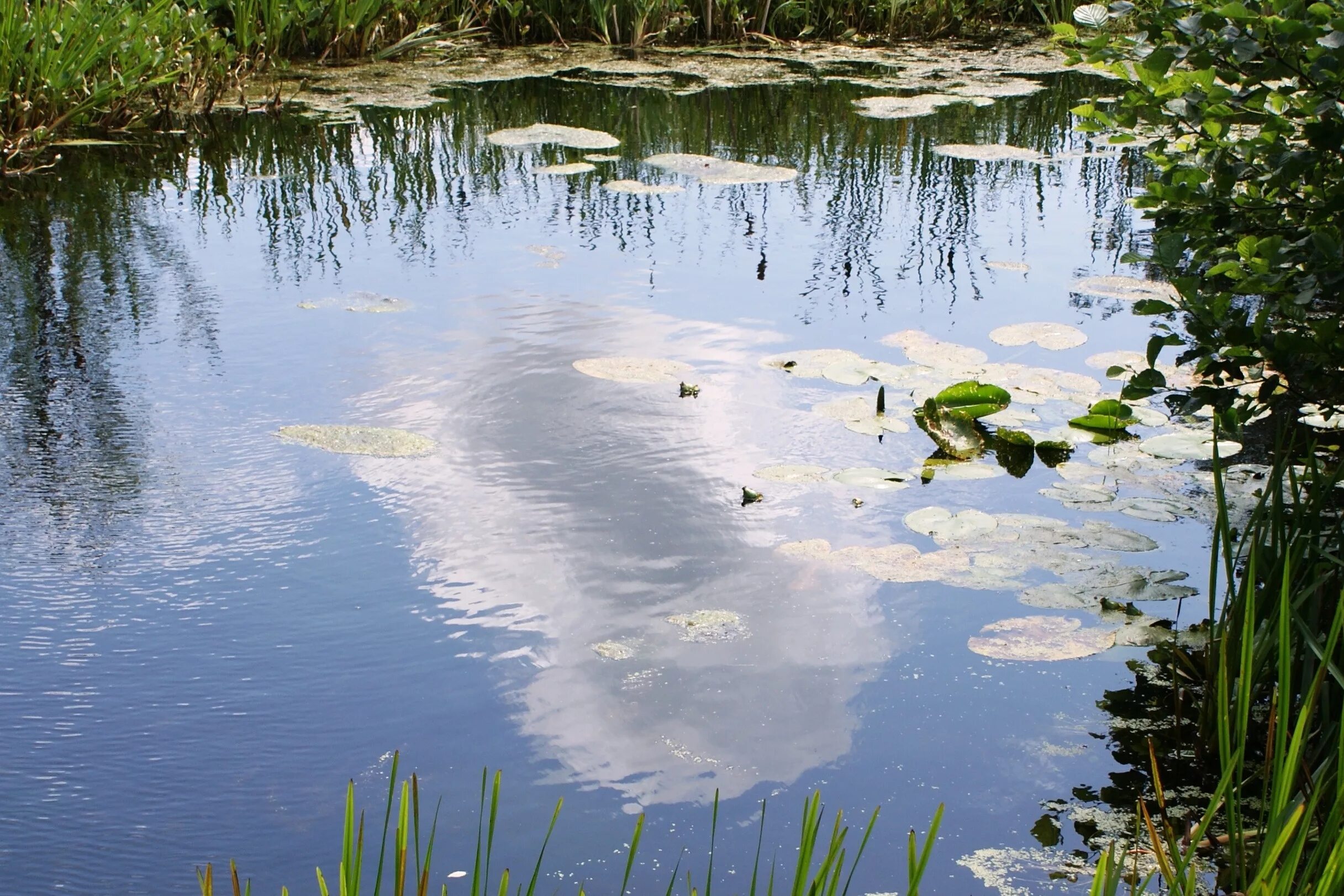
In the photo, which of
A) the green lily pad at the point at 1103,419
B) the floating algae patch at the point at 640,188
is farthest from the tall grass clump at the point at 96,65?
the green lily pad at the point at 1103,419

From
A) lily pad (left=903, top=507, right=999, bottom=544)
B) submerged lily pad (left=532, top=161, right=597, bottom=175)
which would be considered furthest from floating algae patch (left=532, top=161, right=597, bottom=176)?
lily pad (left=903, top=507, right=999, bottom=544)

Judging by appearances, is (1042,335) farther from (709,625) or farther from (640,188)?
(640,188)

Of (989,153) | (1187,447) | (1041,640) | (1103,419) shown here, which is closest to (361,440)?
(1041,640)

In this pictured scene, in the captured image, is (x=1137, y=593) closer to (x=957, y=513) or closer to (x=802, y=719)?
(x=957, y=513)

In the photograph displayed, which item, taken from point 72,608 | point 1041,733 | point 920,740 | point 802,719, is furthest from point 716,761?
point 72,608

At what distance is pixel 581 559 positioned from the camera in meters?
2.25

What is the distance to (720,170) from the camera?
5.04m

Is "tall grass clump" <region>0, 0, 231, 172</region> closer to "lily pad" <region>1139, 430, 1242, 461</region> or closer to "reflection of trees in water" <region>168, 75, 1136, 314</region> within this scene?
"reflection of trees in water" <region>168, 75, 1136, 314</region>

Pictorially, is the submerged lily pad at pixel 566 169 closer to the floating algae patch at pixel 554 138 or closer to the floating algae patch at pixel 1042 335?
the floating algae patch at pixel 554 138

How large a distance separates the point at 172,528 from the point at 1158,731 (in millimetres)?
1657

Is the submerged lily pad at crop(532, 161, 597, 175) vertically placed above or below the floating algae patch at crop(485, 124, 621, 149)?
below

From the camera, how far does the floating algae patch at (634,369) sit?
306 cm

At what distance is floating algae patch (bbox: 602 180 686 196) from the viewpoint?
4.71 metres

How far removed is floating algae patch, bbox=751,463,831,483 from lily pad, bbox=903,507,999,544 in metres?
0.21
